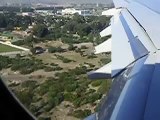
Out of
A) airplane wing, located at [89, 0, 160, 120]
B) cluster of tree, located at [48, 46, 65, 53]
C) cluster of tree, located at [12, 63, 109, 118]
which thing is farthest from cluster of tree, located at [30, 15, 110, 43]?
airplane wing, located at [89, 0, 160, 120]

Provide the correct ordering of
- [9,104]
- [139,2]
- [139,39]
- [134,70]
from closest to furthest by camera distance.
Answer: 1. [9,104]
2. [134,70]
3. [139,39]
4. [139,2]

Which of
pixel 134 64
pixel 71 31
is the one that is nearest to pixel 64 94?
pixel 134 64

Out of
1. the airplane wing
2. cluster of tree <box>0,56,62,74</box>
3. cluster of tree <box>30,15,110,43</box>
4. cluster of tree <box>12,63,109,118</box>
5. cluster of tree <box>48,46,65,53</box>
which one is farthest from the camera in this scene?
cluster of tree <box>30,15,110,43</box>

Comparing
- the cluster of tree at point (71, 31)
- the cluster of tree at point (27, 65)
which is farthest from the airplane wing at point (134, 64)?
the cluster of tree at point (71, 31)

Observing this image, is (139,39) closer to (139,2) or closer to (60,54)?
(139,2)

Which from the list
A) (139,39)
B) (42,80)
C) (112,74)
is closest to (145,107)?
(112,74)

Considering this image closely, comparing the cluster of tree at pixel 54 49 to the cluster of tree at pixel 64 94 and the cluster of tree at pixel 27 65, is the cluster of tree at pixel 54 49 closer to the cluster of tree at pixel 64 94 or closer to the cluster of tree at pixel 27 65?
the cluster of tree at pixel 27 65

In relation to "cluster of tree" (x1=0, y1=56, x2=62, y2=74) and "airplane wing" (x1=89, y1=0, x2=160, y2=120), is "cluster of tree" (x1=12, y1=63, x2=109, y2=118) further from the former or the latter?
"airplane wing" (x1=89, y1=0, x2=160, y2=120)

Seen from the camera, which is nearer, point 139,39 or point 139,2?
point 139,39
